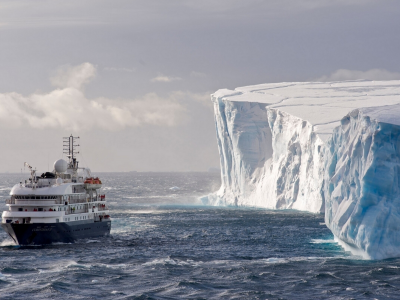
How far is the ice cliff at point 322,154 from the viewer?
3450cm

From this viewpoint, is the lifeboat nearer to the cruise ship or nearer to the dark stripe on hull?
the cruise ship

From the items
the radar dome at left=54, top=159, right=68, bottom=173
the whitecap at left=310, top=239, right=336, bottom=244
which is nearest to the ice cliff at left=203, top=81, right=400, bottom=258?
the whitecap at left=310, top=239, right=336, bottom=244

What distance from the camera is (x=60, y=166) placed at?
49.9m

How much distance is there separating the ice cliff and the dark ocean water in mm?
2608

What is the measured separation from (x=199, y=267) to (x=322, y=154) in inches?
1204

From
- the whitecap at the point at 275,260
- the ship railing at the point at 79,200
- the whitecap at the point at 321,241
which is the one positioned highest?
the ship railing at the point at 79,200

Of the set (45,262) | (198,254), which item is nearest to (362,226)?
(198,254)

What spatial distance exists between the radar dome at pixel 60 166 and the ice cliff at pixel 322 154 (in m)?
20.7

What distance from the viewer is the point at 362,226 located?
112 feet

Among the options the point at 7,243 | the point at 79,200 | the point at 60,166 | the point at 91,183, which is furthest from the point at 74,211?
the point at 7,243

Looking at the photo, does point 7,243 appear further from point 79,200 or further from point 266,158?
point 266,158

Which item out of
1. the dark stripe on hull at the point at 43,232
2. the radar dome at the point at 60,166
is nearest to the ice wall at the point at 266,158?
the radar dome at the point at 60,166

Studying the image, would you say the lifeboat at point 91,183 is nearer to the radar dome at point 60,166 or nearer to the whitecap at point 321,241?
the radar dome at point 60,166

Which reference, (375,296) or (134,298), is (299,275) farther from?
(134,298)
